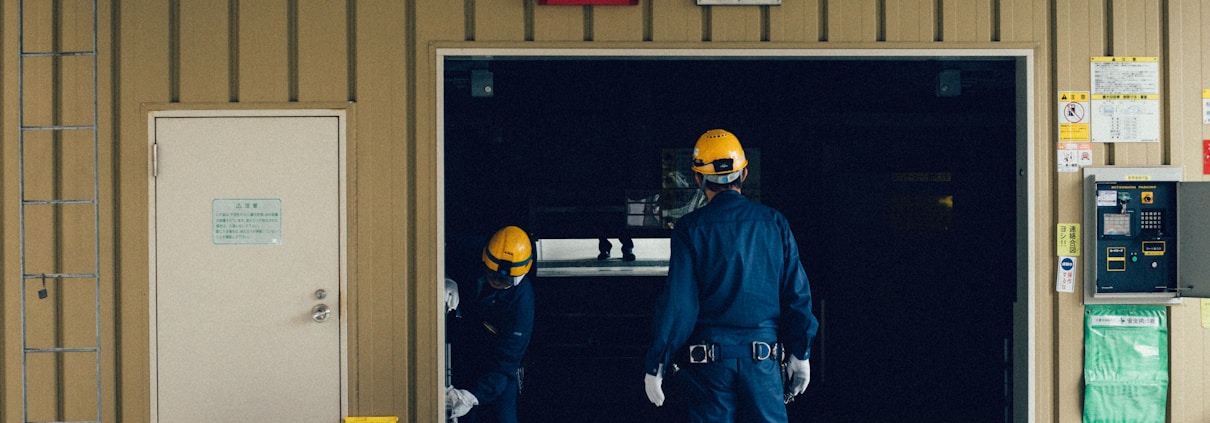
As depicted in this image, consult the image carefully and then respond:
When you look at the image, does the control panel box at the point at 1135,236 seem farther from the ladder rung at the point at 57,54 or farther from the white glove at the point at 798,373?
the ladder rung at the point at 57,54

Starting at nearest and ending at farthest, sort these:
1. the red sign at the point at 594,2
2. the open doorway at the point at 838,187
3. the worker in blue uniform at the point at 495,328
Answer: the red sign at the point at 594,2
the worker in blue uniform at the point at 495,328
the open doorway at the point at 838,187

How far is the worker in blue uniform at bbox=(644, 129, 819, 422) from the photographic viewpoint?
Result: 3.23m

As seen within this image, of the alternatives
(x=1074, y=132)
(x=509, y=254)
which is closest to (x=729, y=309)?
(x=509, y=254)

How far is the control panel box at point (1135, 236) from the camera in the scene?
3473 millimetres

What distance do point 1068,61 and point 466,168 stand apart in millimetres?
4258

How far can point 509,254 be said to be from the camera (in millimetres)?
3990

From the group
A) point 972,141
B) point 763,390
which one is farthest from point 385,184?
point 972,141

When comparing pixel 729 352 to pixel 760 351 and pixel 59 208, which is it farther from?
pixel 59 208

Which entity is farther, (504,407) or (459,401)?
(504,407)

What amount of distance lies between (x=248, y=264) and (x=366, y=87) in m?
1.02

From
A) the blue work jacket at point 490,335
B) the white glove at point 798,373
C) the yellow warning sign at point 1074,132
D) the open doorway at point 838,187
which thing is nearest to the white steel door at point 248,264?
the blue work jacket at point 490,335

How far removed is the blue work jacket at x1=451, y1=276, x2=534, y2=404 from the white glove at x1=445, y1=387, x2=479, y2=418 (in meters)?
0.09

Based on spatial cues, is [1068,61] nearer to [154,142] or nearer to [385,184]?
[385,184]

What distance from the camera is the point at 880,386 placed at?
6.01 metres
